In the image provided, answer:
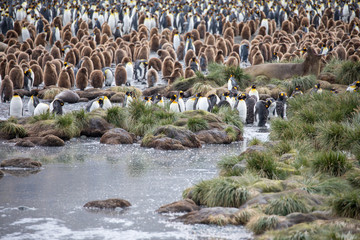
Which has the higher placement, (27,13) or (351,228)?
(27,13)

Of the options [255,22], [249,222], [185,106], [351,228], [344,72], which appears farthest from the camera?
[255,22]

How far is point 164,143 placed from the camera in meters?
10.9

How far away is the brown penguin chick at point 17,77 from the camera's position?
16500mm

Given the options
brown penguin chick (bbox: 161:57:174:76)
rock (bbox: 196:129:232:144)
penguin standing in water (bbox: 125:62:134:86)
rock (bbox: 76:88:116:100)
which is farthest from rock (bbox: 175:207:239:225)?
brown penguin chick (bbox: 161:57:174:76)

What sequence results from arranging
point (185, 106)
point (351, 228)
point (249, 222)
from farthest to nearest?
point (185, 106), point (249, 222), point (351, 228)

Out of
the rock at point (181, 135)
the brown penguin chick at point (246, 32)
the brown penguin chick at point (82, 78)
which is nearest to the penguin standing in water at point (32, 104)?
the brown penguin chick at point (82, 78)

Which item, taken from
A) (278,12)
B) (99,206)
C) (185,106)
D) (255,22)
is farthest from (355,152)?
(278,12)

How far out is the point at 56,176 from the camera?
28.1ft

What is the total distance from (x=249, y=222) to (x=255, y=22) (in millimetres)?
23517

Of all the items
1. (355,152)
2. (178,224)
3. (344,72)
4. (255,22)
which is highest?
(255,22)

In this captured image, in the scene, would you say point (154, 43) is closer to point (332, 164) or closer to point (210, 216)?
point (332, 164)

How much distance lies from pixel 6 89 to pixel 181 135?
20.7ft

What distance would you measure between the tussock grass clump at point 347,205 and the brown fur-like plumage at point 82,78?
11.7m

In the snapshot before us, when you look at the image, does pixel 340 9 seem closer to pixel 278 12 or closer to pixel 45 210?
pixel 278 12
